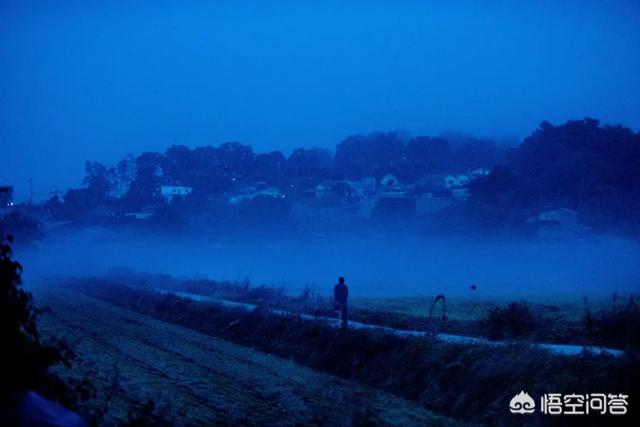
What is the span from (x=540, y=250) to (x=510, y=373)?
1970 inches

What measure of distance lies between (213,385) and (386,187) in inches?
3185

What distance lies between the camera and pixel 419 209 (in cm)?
7819

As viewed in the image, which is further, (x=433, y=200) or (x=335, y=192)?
(x=335, y=192)

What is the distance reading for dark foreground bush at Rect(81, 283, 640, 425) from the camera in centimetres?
1298

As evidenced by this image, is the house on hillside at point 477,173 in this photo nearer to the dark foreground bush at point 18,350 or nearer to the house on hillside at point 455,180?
the house on hillside at point 455,180

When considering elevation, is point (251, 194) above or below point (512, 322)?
above

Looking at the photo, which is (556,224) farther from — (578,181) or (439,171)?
(439,171)

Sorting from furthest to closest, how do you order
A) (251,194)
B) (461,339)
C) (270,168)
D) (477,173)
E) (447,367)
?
1. (270,168)
2. (251,194)
3. (477,173)
4. (461,339)
5. (447,367)

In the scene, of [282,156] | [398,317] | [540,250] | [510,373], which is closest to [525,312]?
[398,317]

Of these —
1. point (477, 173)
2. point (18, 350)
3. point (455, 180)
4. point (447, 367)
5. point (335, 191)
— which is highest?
point (477, 173)

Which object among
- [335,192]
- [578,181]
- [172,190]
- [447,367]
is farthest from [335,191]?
[447,367]

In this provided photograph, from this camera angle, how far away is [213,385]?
17.0 metres

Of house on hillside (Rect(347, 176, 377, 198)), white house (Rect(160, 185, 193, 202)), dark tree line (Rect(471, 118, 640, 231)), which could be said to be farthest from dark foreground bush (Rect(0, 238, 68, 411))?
white house (Rect(160, 185, 193, 202))

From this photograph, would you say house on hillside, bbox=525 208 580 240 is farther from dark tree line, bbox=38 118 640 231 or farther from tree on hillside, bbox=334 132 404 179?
tree on hillside, bbox=334 132 404 179
